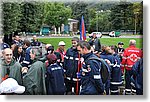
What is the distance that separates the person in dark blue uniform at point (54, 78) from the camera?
739cm

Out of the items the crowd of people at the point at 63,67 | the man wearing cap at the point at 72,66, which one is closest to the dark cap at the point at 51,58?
the crowd of people at the point at 63,67

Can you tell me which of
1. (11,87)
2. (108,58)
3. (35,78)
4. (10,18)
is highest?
(10,18)

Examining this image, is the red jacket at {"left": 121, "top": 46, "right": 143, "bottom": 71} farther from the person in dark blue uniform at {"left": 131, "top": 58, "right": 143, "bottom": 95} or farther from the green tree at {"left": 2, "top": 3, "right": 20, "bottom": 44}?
the green tree at {"left": 2, "top": 3, "right": 20, "bottom": 44}

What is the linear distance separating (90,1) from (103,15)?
222 millimetres

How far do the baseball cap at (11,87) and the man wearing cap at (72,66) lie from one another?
1.76 feet

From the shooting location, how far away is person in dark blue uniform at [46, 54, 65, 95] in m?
7.39

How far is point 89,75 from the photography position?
727 cm

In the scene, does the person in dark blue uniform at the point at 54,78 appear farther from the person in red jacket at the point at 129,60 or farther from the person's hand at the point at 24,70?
the person in red jacket at the point at 129,60

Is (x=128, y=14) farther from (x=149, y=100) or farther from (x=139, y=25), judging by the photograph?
(x=149, y=100)

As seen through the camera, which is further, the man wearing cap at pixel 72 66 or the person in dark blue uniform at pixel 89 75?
the man wearing cap at pixel 72 66

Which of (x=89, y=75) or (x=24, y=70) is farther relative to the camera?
(x=24, y=70)

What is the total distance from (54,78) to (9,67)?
54 cm

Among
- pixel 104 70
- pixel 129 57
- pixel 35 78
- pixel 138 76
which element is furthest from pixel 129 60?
pixel 35 78

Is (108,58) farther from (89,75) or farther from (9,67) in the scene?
(9,67)
